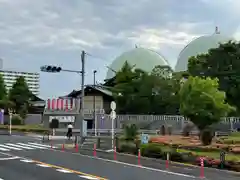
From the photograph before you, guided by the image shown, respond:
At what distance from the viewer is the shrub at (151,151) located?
80.0ft

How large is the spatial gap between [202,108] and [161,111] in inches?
1140

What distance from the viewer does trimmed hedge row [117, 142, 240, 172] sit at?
20.0m

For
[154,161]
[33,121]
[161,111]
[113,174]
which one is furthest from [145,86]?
[113,174]

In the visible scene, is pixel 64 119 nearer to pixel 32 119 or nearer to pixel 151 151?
pixel 32 119

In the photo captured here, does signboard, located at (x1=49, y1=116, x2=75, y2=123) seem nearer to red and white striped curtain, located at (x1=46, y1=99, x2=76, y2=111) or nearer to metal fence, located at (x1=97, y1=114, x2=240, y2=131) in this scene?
red and white striped curtain, located at (x1=46, y1=99, x2=76, y2=111)

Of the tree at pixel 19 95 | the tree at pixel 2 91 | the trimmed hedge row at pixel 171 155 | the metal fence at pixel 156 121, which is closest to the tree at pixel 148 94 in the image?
the metal fence at pixel 156 121

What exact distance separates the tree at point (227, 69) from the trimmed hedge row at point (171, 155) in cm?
2859

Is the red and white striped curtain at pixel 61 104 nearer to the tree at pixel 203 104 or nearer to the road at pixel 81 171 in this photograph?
the tree at pixel 203 104

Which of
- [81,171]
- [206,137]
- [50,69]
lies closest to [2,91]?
[50,69]

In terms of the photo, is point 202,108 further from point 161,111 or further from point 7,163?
point 161,111

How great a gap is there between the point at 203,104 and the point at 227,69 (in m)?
22.4

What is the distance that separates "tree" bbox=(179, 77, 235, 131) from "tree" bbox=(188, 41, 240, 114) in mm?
18952

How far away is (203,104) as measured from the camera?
33531 mm

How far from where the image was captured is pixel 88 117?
63.7m
